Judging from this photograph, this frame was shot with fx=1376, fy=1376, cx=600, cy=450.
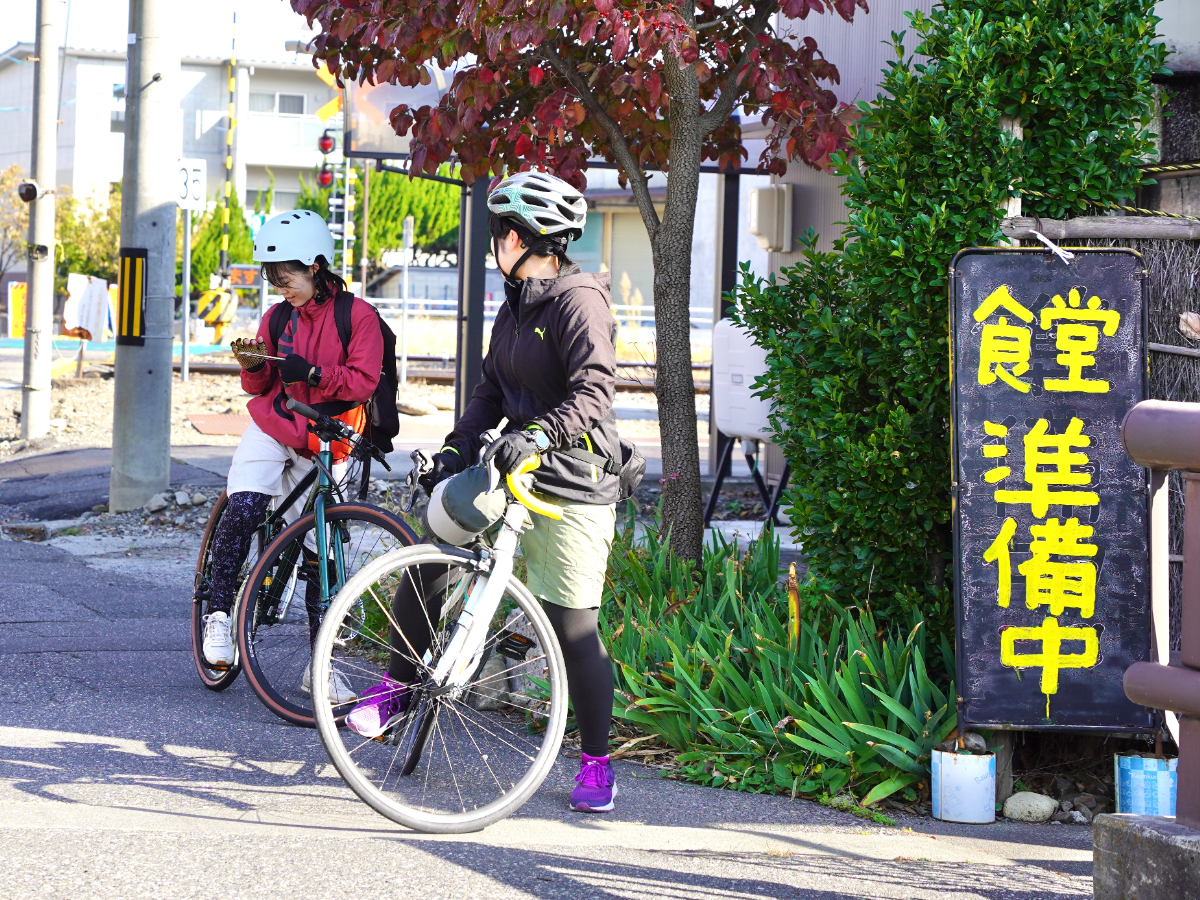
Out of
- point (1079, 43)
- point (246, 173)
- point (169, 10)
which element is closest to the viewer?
point (1079, 43)

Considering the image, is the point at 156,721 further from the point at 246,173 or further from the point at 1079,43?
the point at 246,173

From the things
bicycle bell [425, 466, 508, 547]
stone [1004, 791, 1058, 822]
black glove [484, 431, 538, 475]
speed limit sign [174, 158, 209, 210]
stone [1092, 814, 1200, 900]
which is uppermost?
speed limit sign [174, 158, 209, 210]

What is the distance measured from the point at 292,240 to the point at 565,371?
4.82ft

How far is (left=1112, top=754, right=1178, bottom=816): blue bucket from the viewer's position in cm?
412

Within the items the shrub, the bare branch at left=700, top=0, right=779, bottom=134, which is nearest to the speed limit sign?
the bare branch at left=700, top=0, right=779, bottom=134

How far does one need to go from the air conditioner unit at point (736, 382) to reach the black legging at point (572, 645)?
16.5 feet

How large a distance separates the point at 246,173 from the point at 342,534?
175ft

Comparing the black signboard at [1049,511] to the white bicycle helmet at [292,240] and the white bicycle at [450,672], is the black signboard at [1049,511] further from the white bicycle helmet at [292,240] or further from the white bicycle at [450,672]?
the white bicycle helmet at [292,240]

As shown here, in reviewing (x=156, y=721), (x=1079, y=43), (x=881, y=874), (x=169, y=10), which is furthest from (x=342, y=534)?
(x=169, y=10)

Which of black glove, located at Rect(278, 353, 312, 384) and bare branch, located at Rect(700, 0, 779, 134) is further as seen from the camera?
bare branch, located at Rect(700, 0, 779, 134)

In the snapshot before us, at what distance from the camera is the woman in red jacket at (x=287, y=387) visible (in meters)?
4.86

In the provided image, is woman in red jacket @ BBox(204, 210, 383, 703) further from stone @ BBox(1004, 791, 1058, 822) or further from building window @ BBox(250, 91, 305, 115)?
building window @ BBox(250, 91, 305, 115)

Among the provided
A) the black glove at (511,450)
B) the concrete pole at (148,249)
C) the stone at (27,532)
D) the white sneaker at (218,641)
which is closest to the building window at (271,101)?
the concrete pole at (148,249)

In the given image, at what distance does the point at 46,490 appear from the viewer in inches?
426
